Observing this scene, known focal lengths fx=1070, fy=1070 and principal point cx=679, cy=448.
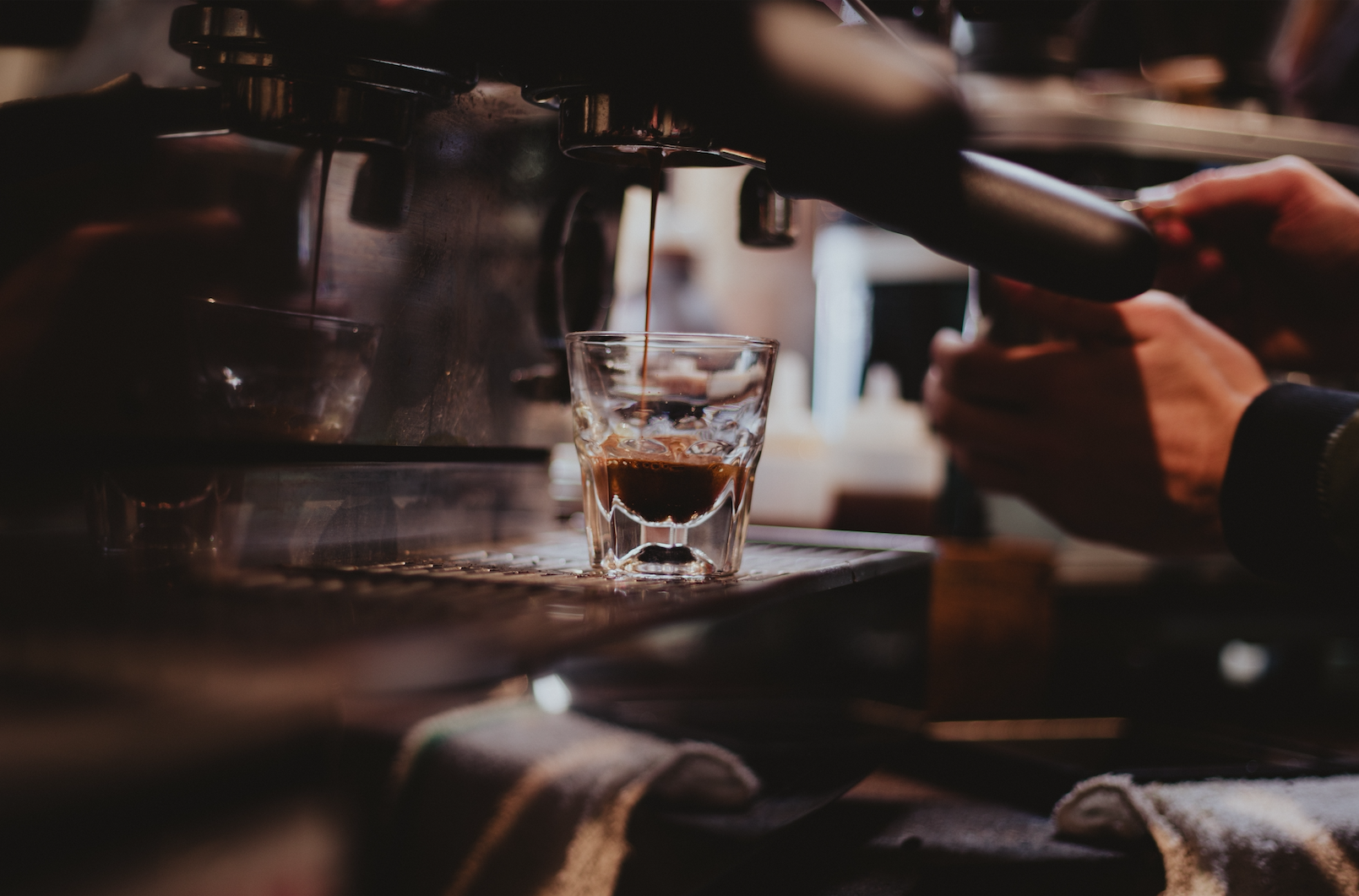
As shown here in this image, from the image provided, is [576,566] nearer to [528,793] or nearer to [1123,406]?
[528,793]

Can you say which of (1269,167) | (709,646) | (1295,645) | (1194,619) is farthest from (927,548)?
(1295,645)

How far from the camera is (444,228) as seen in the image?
0.45 meters

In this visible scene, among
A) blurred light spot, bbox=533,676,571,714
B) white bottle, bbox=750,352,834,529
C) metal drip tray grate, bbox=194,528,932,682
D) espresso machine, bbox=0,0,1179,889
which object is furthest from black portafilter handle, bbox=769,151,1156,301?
white bottle, bbox=750,352,834,529

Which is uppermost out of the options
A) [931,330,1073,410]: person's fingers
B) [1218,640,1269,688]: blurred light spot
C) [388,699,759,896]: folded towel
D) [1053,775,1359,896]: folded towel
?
[931,330,1073,410]: person's fingers

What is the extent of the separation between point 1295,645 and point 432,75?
3.89 ft

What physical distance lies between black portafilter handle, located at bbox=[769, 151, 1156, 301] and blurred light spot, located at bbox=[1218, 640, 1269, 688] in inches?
35.5

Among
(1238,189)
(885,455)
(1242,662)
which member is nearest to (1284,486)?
(1238,189)

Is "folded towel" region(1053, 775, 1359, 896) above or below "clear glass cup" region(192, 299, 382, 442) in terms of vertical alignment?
below

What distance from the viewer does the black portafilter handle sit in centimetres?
32

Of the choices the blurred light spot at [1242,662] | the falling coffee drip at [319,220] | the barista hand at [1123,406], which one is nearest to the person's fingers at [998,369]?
the barista hand at [1123,406]

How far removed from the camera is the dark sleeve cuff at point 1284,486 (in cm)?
55

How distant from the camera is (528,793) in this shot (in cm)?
37

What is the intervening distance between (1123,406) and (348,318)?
0.47 metres

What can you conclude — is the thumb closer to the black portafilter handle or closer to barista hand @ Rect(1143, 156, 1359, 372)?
barista hand @ Rect(1143, 156, 1359, 372)
